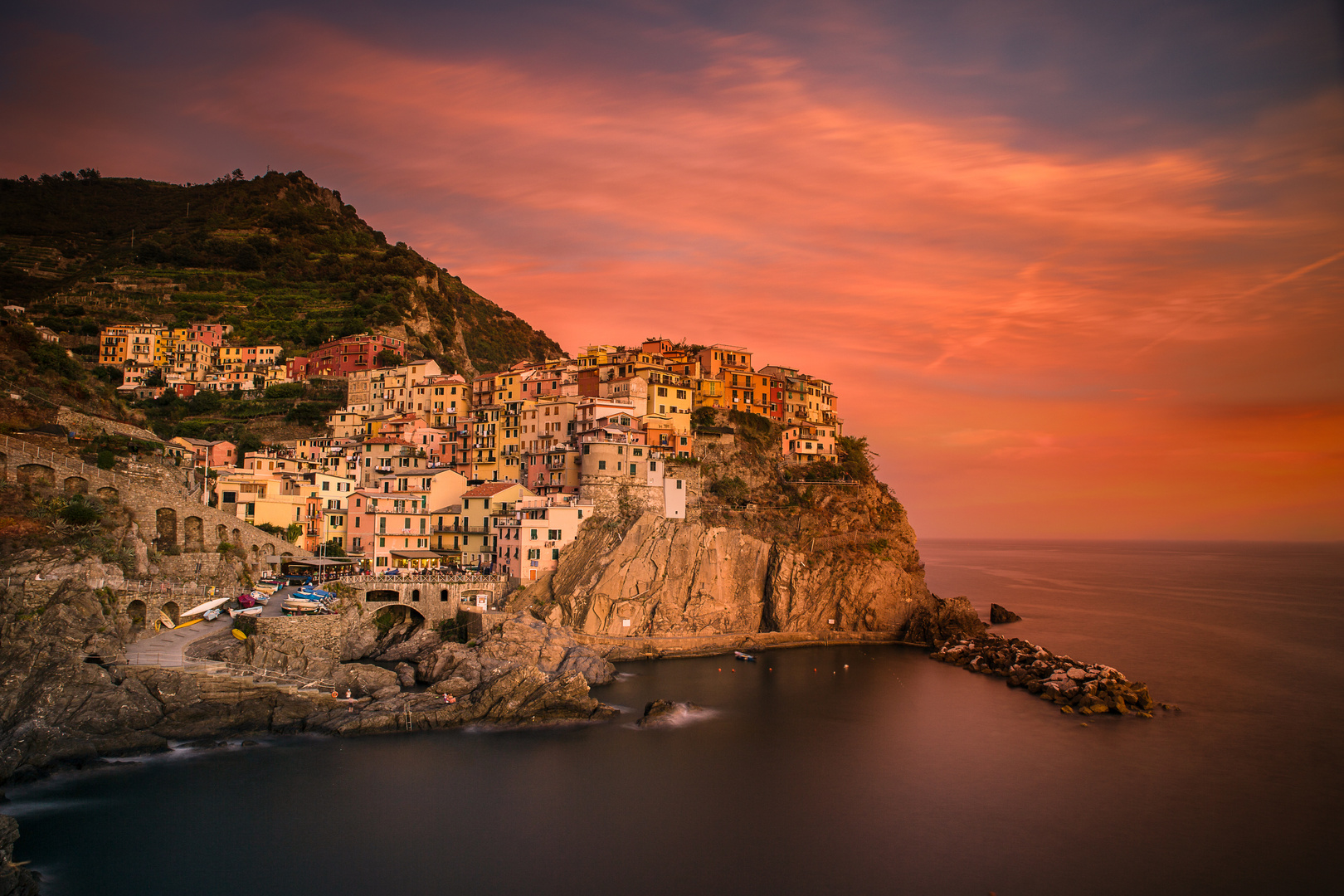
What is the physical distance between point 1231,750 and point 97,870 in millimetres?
39432

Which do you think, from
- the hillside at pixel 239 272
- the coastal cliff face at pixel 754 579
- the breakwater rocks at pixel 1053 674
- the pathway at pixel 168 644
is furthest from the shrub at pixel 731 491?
the hillside at pixel 239 272

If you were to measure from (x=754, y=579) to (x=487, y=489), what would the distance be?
17.5 m

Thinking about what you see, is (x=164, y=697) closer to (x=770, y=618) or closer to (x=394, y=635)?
(x=394, y=635)

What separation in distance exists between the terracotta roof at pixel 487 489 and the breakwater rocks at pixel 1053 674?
28.3 meters

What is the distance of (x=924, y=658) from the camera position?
51406 millimetres

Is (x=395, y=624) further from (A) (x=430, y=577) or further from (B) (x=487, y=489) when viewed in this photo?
(B) (x=487, y=489)

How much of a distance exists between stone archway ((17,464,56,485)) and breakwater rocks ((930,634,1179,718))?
4703 cm

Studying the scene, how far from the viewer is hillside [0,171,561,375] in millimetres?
87688

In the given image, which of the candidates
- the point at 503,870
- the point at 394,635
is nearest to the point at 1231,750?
the point at 503,870

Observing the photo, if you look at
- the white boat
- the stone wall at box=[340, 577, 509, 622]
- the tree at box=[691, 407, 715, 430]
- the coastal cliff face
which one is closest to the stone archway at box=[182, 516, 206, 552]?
the white boat

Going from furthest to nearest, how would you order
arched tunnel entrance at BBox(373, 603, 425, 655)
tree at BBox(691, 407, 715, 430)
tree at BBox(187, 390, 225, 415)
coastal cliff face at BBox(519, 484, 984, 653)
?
tree at BBox(187, 390, 225, 415) < tree at BBox(691, 407, 715, 430) < coastal cliff face at BBox(519, 484, 984, 653) < arched tunnel entrance at BBox(373, 603, 425, 655)

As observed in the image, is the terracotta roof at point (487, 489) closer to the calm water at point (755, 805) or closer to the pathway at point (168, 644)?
the calm water at point (755, 805)

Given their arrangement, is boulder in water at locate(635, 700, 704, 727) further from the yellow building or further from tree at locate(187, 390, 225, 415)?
the yellow building

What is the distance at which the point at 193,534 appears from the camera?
4241cm
